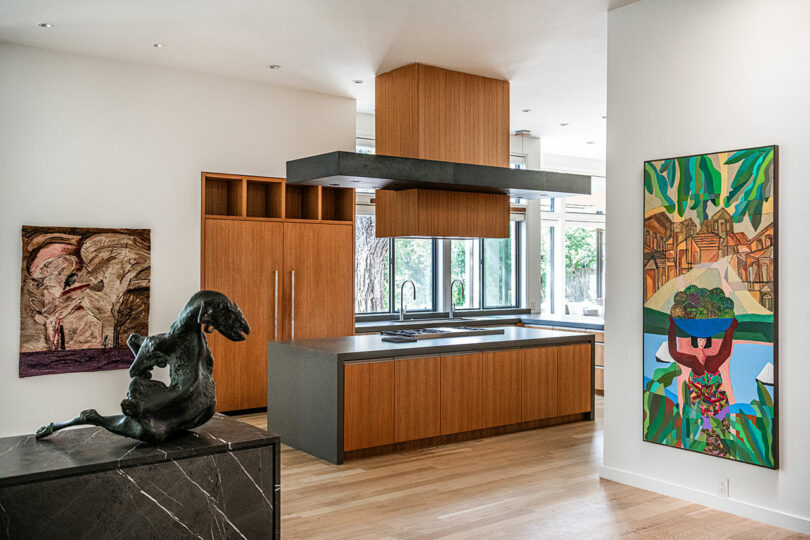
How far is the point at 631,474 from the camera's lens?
14.5ft

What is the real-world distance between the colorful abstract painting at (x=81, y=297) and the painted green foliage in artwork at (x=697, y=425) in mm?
4104

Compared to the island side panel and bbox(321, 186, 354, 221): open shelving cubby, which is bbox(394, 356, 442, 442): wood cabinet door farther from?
bbox(321, 186, 354, 221): open shelving cubby

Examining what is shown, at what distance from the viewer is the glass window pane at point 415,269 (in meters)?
7.96

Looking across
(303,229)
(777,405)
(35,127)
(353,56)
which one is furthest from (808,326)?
(35,127)

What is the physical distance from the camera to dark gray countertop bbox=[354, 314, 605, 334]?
7.07m

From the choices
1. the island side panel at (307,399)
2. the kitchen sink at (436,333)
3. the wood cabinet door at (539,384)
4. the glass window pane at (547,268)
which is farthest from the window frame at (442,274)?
the island side panel at (307,399)

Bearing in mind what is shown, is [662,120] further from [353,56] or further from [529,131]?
[529,131]

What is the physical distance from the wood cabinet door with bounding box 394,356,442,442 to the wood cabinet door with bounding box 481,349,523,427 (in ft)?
1.59

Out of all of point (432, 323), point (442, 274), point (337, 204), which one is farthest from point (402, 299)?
point (337, 204)

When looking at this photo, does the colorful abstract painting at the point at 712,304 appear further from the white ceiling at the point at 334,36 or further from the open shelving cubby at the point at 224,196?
the open shelving cubby at the point at 224,196

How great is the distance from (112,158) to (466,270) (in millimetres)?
4316

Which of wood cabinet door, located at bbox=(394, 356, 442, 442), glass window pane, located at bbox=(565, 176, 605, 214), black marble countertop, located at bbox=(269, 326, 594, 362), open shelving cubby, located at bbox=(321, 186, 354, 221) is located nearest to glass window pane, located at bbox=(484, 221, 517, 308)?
glass window pane, located at bbox=(565, 176, 605, 214)

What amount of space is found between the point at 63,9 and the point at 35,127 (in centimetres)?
128

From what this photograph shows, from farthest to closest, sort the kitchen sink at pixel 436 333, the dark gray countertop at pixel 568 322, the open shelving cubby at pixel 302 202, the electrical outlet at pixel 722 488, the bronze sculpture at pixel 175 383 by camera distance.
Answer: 1. the dark gray countertop at pixel 568 322
2. the open shelving cubby at pixel 302 202
3. the kitchen sink at pixel 436 333
4. the electrical outlet at pixel 722 488
5. the bronze sculpture at pixel 175 383
